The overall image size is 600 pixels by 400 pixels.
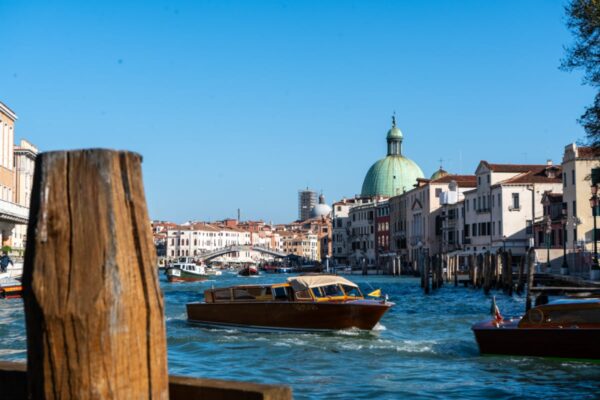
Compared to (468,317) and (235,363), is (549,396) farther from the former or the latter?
(468,317)

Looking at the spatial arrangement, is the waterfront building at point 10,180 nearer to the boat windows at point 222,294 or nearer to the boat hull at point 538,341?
the boat windows at point 222,294

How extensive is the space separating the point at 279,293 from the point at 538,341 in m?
6.89

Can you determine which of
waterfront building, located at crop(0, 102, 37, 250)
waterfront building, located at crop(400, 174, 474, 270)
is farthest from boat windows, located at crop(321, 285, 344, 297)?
waterfront building, located at crop(400, 174, 474, 270)

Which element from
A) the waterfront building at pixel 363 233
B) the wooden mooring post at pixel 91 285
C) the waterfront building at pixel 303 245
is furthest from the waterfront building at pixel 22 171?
the waterfront building at pixel 303 245

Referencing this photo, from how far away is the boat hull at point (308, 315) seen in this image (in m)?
17.5

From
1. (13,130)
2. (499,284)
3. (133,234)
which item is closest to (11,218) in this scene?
(13,130)

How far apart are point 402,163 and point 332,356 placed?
92.8 m

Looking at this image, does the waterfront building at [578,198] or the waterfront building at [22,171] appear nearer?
the waterfront building at [578,198]

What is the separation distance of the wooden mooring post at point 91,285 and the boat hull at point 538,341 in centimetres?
1163

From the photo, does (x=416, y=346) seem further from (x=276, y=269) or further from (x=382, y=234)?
(x=276, y=269)

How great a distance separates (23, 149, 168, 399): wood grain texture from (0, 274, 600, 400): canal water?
8250 millimetres

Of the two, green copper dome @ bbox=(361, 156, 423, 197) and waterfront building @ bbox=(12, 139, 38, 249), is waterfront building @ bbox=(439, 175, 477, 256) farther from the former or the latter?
green copper dome @ bbox=(361, 156, 423, 197)

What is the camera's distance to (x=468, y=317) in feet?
73.2

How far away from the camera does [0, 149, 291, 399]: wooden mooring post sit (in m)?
2.06
